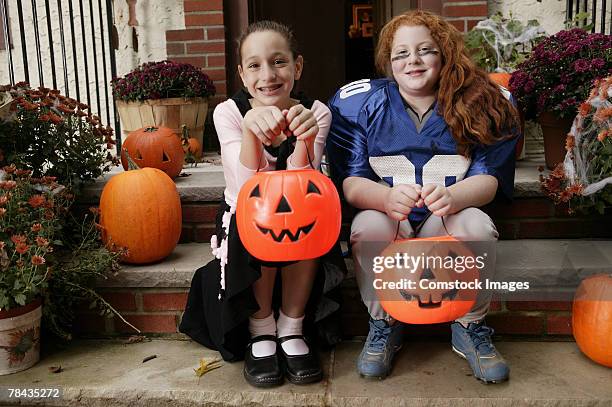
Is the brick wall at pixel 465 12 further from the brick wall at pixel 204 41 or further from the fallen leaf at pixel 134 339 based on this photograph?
the fallen leaf at pixel 134 339

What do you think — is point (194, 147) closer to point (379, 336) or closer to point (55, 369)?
point (55, 369)

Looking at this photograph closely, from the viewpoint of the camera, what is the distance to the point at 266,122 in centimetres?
164

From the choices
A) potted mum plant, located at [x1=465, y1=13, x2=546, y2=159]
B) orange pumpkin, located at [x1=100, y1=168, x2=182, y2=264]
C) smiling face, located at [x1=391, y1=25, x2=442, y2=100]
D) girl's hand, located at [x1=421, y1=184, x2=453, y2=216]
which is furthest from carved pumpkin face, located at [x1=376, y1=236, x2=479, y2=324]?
potted mum plant, located at [x1=465, y1=13, x2=546, y2=159]

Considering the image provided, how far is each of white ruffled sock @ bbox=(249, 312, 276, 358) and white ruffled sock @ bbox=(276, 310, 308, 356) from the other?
2 cm

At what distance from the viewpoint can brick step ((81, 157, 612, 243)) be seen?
2414mm

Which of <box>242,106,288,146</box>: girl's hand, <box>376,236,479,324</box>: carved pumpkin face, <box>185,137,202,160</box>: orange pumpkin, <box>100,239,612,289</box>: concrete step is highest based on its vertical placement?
<box>242,106,288,146</box>: girl's hand

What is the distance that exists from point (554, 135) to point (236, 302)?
1598 millimetres

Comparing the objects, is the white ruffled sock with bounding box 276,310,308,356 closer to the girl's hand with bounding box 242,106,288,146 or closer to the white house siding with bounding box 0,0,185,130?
the girl's hand with bounding box 242,106,288,146

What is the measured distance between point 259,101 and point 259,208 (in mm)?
463

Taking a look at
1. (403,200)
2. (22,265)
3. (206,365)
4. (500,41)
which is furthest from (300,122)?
(500,41)

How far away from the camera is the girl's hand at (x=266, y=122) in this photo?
1640 millimetres

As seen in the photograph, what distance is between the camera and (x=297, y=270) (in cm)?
194

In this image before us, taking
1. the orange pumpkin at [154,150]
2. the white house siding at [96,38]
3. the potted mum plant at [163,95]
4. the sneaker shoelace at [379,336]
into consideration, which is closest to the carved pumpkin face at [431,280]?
the sneaker shoelace at [379,336]

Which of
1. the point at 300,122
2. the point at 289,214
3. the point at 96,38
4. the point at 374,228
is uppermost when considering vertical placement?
the point at 96,38
